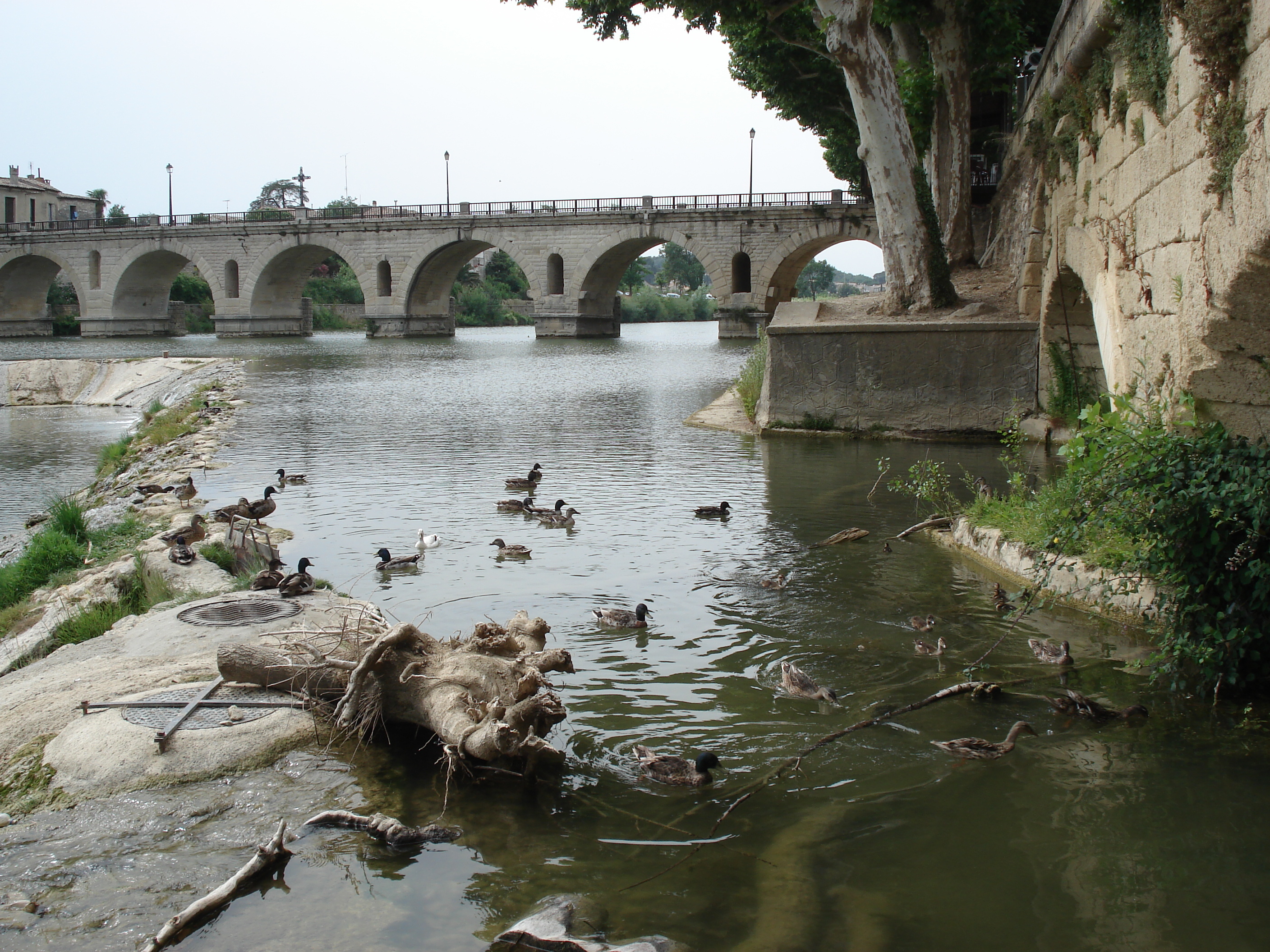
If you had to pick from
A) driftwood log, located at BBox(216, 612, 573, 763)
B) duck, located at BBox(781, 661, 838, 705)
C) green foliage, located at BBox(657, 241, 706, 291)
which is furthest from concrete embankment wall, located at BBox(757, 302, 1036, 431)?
green foliage, located at BBox(657, 241, 706, 291)

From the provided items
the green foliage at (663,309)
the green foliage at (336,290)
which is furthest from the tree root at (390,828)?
the green foliage at (663,309)

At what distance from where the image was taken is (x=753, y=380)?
1834cm

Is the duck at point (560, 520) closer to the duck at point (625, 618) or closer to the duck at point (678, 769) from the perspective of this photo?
the duck at point (625, 618)

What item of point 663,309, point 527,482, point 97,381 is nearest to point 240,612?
point 527,482

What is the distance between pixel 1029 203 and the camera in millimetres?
15703

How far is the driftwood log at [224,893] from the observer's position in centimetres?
351

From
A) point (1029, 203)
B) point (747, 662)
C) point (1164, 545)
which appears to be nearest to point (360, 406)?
point (1029, 203)

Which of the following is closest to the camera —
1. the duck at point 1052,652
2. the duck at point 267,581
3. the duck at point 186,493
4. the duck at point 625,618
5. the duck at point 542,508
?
the duck at point 1052,652

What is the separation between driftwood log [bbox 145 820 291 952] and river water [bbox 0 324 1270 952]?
61 millimetres

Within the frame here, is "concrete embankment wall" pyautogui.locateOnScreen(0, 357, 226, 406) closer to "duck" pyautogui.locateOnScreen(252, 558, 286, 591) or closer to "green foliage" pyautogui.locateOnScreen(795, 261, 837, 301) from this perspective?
"duck" pyautogui.locateOnScreen(252, 558, 286, 591)

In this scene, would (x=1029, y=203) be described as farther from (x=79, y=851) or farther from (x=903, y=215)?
(x=79, y=851)

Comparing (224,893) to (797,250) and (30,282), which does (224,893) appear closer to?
(797,250)

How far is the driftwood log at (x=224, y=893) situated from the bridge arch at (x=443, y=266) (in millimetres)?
48974

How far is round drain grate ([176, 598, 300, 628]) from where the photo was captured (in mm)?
6559
